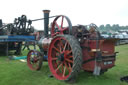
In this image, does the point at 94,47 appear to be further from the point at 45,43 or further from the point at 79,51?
the point at 45,43

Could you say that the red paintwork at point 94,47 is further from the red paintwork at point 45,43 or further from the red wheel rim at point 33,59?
the red wheel rim at point 33,59

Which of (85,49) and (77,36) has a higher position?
(77,36)

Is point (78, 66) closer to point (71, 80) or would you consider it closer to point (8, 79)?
point (71, 80)

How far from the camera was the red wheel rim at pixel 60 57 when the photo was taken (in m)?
3.98

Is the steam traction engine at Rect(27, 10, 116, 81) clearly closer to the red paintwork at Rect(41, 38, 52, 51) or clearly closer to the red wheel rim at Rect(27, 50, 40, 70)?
the red paintwork at Rect(41, 38, 52, 51)

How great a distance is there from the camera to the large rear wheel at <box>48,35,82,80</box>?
11.7 ft

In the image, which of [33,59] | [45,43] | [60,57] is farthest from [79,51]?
[33,59]

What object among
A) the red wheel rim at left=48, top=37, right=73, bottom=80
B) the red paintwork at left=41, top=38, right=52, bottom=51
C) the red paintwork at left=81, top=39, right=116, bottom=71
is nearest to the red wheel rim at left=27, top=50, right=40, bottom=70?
the red paintwork at left=41, top=38, right=52, bottom=51

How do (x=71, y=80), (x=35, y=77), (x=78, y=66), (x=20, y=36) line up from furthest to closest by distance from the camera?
(x=20, y=36), (x=35, y=77), (x=71, y=80), (x=78, y=66)

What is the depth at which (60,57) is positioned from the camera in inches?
159

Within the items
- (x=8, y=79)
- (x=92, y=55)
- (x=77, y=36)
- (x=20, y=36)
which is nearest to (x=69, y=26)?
(x=77, y=36)

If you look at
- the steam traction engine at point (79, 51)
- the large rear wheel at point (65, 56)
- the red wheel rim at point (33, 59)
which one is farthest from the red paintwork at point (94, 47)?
the red wheel rim at point (33, 59)

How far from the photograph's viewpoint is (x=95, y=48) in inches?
147

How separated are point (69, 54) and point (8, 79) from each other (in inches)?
74.4
